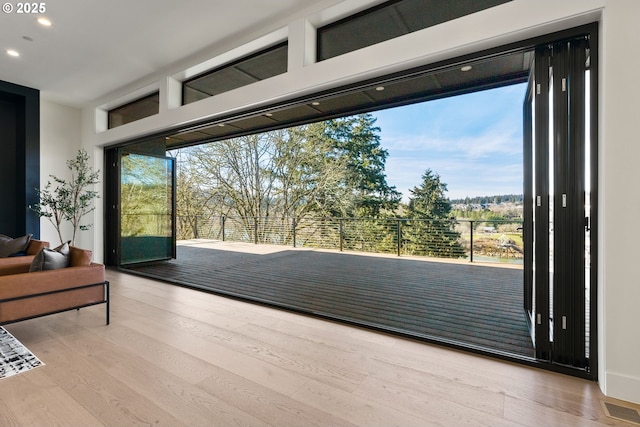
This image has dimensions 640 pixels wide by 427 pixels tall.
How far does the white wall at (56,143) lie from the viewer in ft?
18.7

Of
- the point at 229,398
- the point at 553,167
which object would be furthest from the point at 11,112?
the point at 553,167

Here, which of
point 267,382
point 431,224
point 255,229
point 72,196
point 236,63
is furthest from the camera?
point 255,229

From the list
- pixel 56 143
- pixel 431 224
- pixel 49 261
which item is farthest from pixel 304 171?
pixel 49 261

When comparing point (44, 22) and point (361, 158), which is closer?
point (44, 22)

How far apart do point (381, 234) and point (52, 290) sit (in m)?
6.99

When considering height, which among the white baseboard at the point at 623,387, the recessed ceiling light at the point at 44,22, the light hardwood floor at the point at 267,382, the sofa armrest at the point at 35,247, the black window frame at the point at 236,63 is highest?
the recessed ceiling light at the point at 44,22

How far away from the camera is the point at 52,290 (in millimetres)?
2580

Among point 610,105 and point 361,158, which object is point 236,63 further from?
point 361,158

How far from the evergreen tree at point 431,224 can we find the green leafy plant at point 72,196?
6531 mm

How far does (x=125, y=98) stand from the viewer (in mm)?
5352

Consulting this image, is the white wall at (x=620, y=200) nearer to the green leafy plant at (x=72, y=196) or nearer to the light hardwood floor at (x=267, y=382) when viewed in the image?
the light hardwood floor at (x=267, y=382)

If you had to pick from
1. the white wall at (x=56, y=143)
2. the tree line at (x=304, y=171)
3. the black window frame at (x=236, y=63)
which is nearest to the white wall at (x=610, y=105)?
the black window frame at (x=236, y=63)

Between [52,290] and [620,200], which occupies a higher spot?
[620,200]

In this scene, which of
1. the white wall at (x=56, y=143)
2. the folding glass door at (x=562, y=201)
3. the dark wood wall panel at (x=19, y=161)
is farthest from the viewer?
the white wall at (x=56, y=143)
